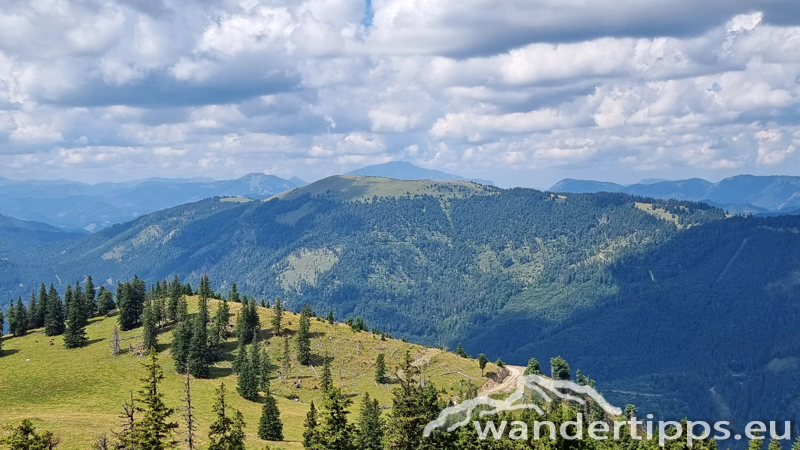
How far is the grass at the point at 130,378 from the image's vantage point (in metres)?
94.4

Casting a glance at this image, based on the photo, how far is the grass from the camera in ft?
310

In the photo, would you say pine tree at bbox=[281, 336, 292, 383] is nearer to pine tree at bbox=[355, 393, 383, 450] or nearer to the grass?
the grass

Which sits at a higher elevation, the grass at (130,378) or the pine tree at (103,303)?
the pine tree at (103,303)

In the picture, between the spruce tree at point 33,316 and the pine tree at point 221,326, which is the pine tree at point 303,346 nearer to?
the pine tree at point 221,326

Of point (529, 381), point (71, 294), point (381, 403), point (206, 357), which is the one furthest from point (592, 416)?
point (71, 294)

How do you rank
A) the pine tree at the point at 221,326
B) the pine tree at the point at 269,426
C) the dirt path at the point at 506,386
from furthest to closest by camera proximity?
the pine tree at the point at 221,326, the dirt path at the point at 506,386, the pine tree at the point at 269,426

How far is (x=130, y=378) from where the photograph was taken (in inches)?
4916

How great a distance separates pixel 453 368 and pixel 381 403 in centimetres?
3714

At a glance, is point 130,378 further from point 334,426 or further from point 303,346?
point 334,426

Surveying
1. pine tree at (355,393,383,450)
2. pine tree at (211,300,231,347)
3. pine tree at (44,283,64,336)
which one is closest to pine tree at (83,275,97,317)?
pine tree at (44,283,64,336)

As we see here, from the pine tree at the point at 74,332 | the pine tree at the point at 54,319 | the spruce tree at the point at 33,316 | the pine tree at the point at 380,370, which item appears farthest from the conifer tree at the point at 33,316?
the pine tree at the point at 380,370

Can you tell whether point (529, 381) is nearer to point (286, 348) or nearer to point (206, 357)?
point (286, 348)

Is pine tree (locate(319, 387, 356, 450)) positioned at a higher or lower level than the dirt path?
higher

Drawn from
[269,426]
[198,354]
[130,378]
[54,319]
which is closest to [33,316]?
[54,319]
